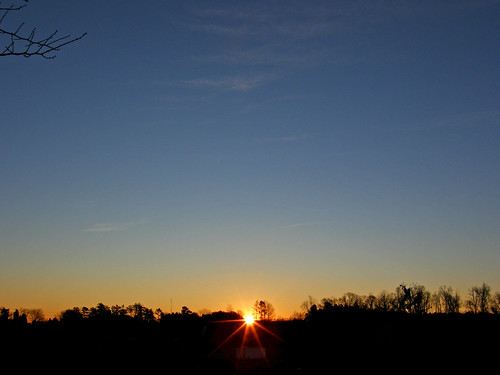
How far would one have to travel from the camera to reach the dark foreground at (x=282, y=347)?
119ft

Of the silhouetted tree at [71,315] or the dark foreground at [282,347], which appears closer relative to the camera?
the dark foreground at [282,347]

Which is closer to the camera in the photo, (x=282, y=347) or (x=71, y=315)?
(x=282, y=347)

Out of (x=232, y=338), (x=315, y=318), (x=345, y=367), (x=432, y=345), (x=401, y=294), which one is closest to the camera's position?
(x=432, y=345)

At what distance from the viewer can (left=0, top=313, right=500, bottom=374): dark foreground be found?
3634 cm

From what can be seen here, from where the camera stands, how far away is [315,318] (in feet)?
174

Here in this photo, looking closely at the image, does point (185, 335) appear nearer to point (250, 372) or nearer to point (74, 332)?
point (74, 332)

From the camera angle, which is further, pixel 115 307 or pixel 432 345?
pixel 115 307

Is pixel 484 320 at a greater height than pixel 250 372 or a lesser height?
greater

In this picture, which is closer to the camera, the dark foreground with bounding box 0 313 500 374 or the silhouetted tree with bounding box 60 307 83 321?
the dark foreground with bounding box 0 313 500 374

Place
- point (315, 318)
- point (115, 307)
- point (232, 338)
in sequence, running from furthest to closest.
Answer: point (115, 307)
point (232, 338)
point (315, 318)

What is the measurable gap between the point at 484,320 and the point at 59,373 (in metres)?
32.2

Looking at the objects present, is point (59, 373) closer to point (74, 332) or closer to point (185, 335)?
point (74, 332)

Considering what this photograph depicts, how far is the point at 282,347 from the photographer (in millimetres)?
61562

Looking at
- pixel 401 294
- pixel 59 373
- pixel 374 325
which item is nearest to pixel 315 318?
pixel 374 325
